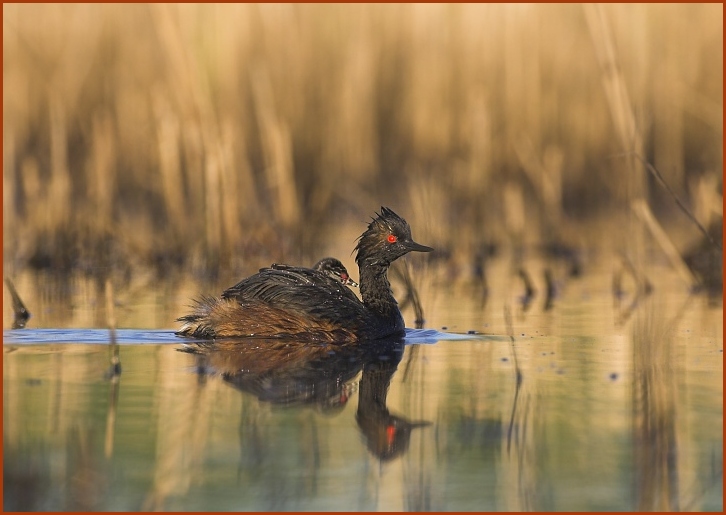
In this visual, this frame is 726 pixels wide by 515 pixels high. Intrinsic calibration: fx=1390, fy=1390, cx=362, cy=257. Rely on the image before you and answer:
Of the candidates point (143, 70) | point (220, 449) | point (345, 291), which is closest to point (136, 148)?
point (143, 70)

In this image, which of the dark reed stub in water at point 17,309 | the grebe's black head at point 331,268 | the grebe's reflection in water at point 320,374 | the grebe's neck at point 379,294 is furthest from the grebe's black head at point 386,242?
the dark reed stub in water at point 17,309

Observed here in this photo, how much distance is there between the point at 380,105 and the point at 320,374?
8.98 m

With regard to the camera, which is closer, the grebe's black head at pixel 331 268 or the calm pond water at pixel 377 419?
the calm pond water at pixel 377 419

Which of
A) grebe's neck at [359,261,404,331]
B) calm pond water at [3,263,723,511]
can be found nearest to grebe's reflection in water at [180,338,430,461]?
calm pond water at [3,263,723,511]

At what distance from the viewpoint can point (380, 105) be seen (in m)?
15.7

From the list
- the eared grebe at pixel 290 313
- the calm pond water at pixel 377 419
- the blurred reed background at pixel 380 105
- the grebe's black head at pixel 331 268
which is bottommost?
the calm pond water at pixel 377 419

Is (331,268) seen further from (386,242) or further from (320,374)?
(320,374)

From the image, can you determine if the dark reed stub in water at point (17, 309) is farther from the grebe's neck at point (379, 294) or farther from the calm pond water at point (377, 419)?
the grebe's neck at point (379, 294)

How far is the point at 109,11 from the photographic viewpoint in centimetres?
1460

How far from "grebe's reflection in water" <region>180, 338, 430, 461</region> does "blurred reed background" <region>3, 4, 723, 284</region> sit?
4618 mm

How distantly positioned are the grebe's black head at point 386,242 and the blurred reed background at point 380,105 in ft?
11.6

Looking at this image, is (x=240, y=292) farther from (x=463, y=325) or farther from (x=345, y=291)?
(x=463, y=325)

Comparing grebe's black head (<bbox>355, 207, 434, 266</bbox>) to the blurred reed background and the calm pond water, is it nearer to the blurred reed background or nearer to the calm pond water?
the calm pond water

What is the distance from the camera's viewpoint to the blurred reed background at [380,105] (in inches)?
535
